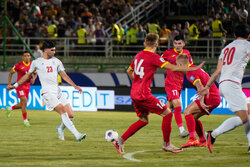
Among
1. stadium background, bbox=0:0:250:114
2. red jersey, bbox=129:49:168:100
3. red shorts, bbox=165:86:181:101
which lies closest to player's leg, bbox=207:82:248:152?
red jersey, bbox=129:49:168:100

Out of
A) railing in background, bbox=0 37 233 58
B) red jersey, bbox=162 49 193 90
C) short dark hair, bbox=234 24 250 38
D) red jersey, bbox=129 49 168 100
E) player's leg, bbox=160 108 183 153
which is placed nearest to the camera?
short dark hair, bbox=234 24 250 38

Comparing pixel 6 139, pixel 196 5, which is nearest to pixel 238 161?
pixel 6 139

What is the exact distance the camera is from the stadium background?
80.7 ft

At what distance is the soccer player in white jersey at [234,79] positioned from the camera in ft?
30.8

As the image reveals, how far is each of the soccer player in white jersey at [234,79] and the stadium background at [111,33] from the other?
1268 cm

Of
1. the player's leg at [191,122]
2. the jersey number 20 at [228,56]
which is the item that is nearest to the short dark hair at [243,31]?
the jersey number 20 at [228,56]

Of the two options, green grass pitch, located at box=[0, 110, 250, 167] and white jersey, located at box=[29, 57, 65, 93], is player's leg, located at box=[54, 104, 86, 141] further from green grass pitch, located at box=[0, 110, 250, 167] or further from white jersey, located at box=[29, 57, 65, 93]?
white jersey, located at box=[29, 57, 65, 93]

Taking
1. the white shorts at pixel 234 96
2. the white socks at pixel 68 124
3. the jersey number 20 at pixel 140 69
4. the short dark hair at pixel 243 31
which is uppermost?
the short dark hair at pixel 243 31

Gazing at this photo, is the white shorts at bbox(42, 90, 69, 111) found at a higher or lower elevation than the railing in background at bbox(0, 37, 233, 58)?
lower

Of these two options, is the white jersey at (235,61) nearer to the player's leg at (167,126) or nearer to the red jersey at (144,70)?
the red jersey at (144,70)

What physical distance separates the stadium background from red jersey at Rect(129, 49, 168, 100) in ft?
41.2

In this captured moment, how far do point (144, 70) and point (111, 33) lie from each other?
60.5ft

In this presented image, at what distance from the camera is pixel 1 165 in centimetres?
878

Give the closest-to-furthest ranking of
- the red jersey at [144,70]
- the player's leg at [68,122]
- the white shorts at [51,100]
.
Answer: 1. the red jersey at [144,70]
2. the player's leg at [68,122]
3. the white shorts at [51,100]
